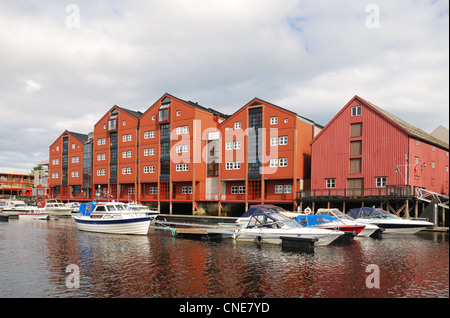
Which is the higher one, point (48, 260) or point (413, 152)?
point (413, 152)

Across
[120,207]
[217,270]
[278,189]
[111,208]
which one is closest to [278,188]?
[278,189]

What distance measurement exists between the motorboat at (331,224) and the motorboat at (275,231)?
3.11 meters

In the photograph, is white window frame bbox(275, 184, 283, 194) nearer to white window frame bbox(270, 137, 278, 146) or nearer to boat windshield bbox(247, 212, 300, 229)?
white window frame bbox(270, 137, 278, 146)

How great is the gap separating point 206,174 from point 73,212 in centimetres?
→ 2392

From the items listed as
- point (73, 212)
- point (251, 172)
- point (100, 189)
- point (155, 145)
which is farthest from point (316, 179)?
point (100, 189)

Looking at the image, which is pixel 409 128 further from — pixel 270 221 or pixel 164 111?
pixel 164 111

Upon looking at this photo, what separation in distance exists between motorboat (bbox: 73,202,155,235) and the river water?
402 centimetres

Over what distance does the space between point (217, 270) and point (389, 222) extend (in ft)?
75.4

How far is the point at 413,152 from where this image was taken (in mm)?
45281

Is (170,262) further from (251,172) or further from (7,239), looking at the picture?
(251,172)

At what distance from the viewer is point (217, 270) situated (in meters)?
20.4

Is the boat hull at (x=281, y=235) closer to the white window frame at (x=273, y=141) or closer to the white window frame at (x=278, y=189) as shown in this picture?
the white window frame at (x=278, y=189)

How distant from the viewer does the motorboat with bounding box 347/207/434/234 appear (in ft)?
117

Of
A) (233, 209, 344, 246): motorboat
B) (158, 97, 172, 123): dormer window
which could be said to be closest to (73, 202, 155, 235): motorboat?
(233, 209, 344, 246): motorboat
